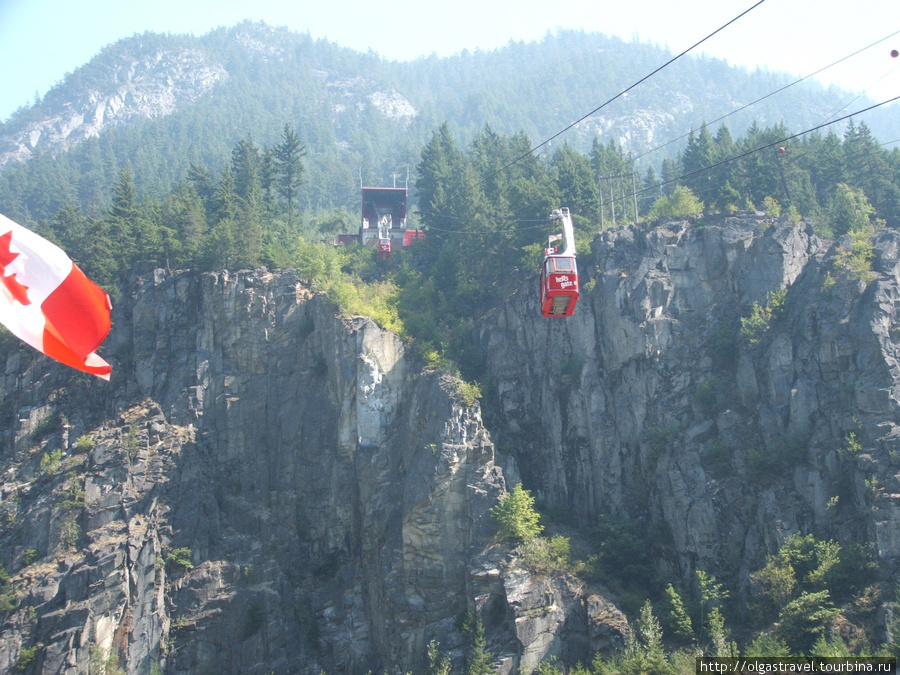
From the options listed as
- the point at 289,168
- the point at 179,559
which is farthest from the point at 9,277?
the point at 289,168

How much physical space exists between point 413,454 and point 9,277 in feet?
79.4

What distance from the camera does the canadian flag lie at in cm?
1320

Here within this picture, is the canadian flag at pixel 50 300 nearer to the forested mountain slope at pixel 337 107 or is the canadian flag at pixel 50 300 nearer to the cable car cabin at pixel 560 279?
the cable car cabin at pixel 560 279

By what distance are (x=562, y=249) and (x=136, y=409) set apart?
74.0 ft

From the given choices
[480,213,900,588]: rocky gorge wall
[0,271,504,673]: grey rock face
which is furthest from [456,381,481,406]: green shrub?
[480,213,900,588]: rocky gorge wall

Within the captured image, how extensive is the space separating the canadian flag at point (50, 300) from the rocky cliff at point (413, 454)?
71.3 feet

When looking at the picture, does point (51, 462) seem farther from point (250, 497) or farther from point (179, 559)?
point (250, 497)

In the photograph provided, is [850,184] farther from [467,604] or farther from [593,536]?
[467,604]

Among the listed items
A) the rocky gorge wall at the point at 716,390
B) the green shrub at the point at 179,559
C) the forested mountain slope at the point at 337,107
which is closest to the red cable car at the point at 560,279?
the rocky gorge wall at the point at 716,390

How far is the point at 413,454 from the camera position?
3600 centimetres

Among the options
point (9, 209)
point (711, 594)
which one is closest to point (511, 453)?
point (711, 594)

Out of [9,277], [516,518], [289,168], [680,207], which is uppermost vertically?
[289,168]

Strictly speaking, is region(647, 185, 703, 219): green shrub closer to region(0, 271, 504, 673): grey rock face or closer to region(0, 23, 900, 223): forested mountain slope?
region(0, 271, 504, 673): grey rock face

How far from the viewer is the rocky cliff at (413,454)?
102ft
